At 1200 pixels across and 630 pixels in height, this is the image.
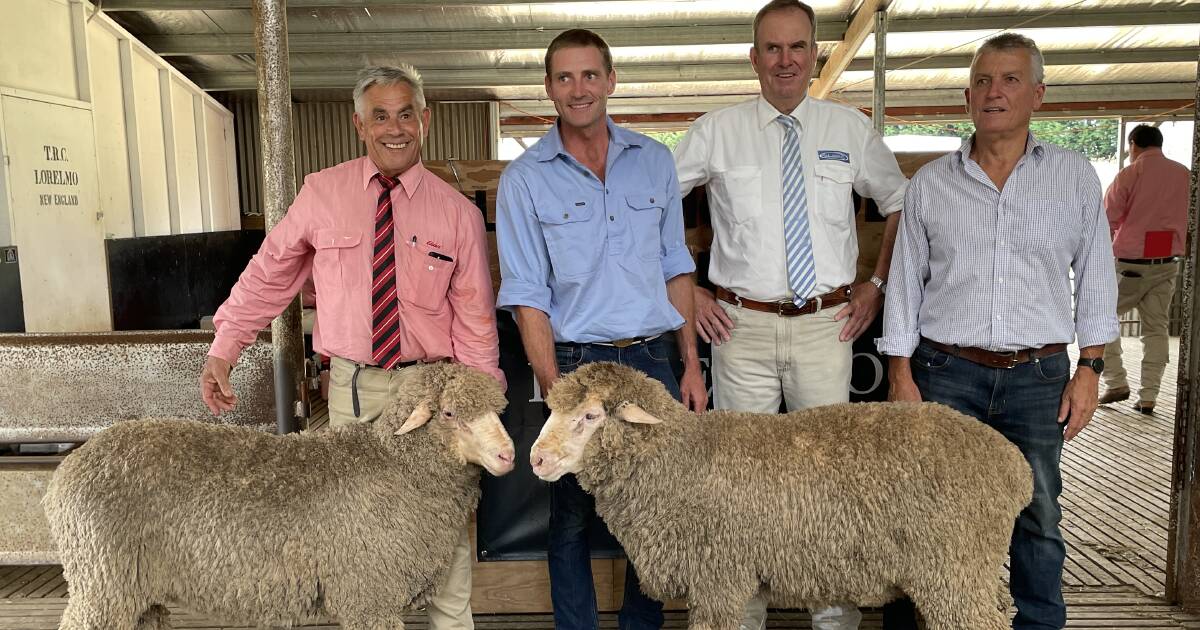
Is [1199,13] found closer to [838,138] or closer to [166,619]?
[838,138]

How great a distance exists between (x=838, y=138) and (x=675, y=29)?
5.82 metres

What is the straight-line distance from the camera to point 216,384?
2988 mm

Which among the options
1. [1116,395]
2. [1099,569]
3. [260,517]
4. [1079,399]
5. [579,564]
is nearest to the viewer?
[260,517]

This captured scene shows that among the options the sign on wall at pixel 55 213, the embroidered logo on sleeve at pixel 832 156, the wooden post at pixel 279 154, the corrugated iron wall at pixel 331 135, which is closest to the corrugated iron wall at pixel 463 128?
the corrugated iron wall at pixel 331 135

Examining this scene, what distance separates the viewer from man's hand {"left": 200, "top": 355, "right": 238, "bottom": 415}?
9.72 feet

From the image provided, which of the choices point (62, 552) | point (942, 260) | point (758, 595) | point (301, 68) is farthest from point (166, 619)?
point (301, 68)

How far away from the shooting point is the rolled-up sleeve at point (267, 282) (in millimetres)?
2955

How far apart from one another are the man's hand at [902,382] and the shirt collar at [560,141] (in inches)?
48.6

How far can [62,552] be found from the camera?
2.57 meters

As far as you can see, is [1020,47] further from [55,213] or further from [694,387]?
[55,213]

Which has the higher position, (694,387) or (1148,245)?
(1148,245)

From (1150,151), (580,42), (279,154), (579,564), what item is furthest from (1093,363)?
(1150,151)

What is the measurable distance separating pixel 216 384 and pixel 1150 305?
25.6 ft

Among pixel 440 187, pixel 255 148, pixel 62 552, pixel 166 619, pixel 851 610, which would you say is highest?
pixel 255 148
